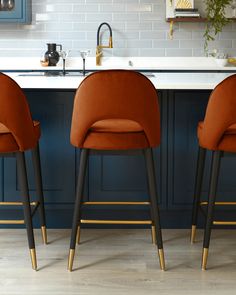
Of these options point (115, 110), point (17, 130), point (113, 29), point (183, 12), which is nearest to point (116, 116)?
point (115, 110)

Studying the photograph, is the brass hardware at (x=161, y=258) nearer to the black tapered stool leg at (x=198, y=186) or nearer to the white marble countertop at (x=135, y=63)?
the black tapered stool leg at (x=198, y=186)

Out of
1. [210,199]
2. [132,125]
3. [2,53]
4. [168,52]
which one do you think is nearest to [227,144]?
[210,199]

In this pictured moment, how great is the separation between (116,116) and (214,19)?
10.0 feet

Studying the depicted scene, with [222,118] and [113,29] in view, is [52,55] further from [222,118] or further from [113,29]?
[222,118]

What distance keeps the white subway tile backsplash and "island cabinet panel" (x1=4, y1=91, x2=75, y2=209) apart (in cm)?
259

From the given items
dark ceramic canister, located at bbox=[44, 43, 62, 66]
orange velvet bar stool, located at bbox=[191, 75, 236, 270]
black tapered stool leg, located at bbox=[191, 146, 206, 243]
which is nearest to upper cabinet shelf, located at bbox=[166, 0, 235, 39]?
dark ceramic canister, located at bbox=[44, 43, 62, 66]

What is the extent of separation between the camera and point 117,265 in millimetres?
3270

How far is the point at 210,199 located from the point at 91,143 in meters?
0.68

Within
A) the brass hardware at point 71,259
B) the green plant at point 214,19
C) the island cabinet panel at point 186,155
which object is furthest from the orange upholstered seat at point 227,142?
the green plant at point 214,19

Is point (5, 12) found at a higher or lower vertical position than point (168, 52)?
higher

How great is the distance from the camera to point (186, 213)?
385cm

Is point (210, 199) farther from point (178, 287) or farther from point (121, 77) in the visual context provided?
point (121, 77)

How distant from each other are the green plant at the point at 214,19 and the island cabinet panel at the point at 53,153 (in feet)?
7.60

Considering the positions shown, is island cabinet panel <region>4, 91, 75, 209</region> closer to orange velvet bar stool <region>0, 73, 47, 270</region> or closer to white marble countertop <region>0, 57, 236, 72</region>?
orange velvet bar stool <region>0, 73, 47, 270</region>
